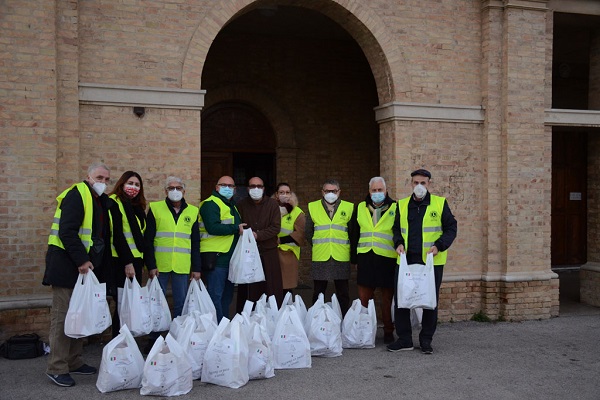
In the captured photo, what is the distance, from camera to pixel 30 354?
6.69 m

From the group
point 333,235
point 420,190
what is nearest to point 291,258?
point 333,235

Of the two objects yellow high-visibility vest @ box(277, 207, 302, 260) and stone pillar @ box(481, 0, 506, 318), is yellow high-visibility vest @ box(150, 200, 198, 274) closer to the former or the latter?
yellow high-visibility vest @ box(277, 207, 302, 260)

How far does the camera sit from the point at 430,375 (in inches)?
245

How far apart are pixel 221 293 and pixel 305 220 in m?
1.41

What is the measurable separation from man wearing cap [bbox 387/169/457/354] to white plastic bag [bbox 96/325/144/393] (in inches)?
120

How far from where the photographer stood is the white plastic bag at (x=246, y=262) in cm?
696

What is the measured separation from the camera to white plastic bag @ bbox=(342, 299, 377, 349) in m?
7.10

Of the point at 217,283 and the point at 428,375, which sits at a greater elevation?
the point at 217,283

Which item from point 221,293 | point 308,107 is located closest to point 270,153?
point 308,107

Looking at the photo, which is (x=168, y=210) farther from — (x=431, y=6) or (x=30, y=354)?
(x=431, y=6)

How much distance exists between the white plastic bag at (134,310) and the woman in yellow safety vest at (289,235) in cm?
201

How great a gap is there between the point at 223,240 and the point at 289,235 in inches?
36.8

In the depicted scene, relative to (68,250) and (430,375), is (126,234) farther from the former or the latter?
(430,375)

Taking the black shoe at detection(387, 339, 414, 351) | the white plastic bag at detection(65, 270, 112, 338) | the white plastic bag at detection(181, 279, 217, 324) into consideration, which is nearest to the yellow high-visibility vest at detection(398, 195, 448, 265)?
the black shoe at detection(387, 339, 414, 351)
